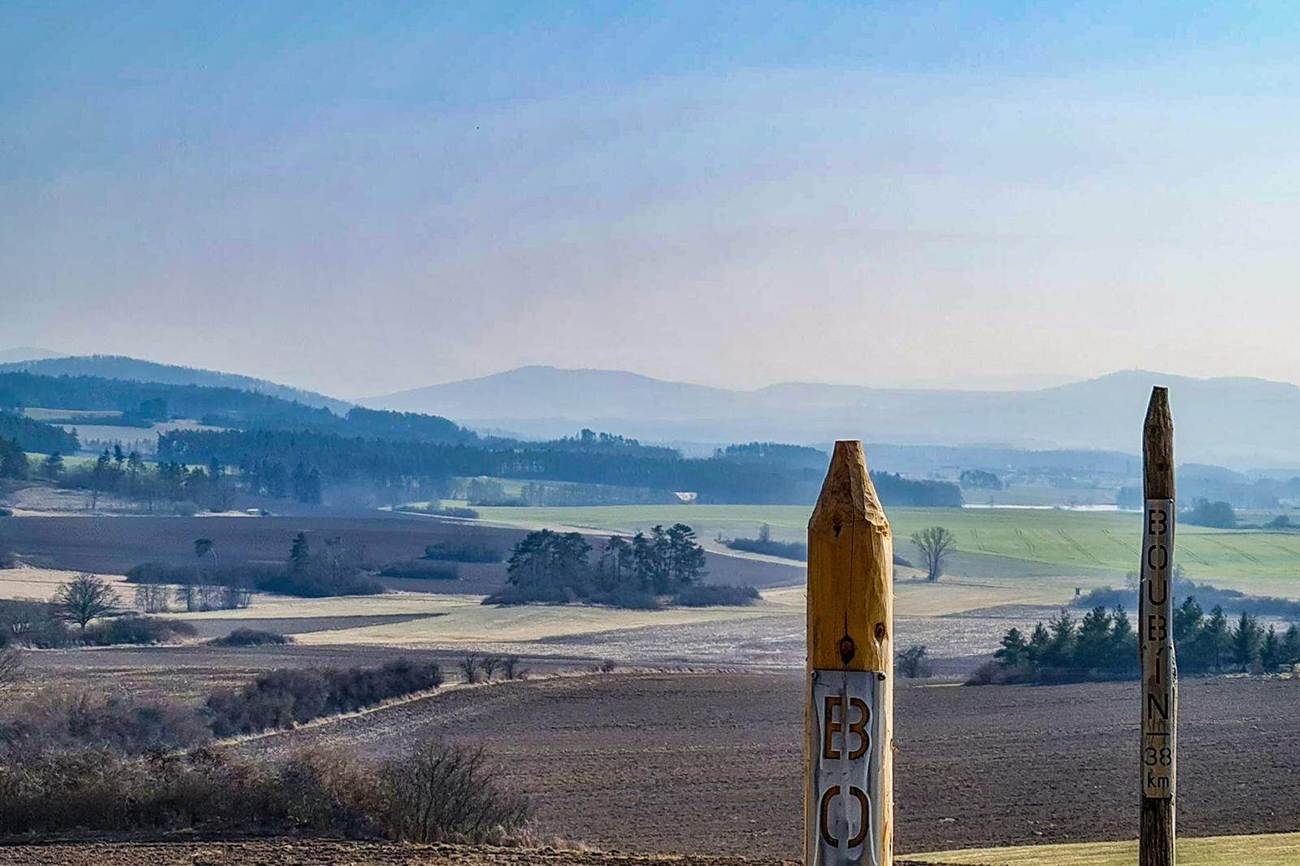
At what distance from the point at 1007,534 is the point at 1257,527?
60.1 ft

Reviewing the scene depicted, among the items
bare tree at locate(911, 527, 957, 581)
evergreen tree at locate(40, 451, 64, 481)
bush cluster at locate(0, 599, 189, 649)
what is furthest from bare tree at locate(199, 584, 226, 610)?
bare tree at locate(911, 527, 957, 581)

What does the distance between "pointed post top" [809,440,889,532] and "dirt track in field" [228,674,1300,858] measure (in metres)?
20.5

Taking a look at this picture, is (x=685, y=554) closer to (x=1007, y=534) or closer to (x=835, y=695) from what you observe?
(x=1007, y=534)

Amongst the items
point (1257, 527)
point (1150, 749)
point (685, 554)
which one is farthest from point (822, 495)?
point (1257, 527)

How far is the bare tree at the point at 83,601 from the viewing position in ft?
214

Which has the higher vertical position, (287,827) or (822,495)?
(822,495)

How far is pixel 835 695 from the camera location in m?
2.92

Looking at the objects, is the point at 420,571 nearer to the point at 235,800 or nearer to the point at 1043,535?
the point at 1043,535

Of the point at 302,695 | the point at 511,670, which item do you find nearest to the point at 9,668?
the point at 302,695

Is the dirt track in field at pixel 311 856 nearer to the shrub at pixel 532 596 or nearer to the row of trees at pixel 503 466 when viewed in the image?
the shrub at pixel 532 596

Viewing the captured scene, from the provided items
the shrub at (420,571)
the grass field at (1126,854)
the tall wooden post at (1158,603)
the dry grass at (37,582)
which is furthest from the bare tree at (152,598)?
the tall wooden post at (1158,603)

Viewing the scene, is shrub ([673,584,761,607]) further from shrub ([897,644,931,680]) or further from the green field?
shrub ([897,644,931,680])

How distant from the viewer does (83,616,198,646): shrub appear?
6212 cm

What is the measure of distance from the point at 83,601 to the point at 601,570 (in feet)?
97.2
